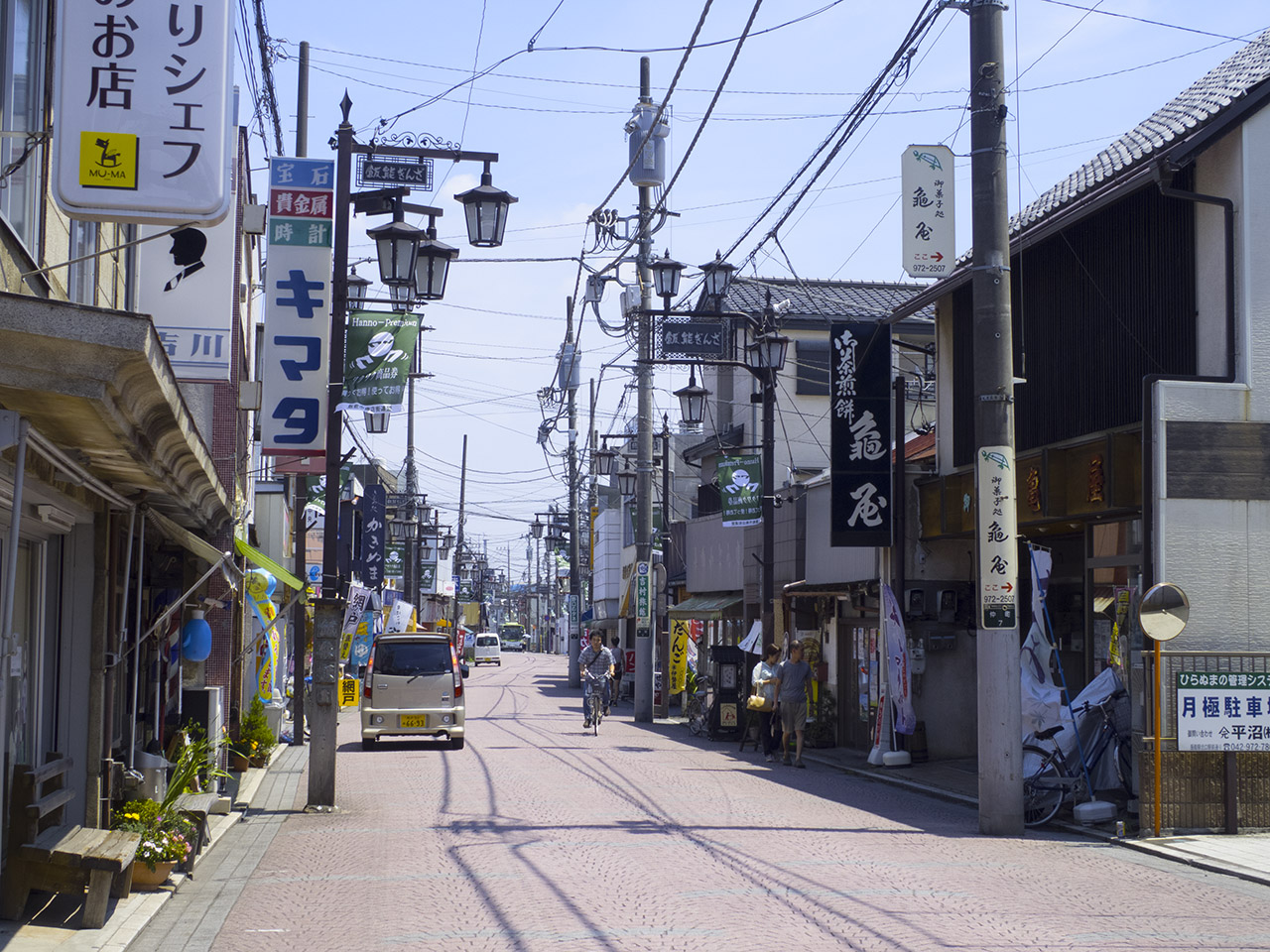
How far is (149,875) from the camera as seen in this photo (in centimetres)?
1013

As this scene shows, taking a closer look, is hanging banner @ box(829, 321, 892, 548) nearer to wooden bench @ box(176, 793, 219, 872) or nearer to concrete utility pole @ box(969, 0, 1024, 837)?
concrete utility pole @ box(969, 0, 1024, 837)

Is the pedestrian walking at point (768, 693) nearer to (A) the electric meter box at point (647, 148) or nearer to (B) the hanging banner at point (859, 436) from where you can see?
(B) the hanging banner at point (859, 436)

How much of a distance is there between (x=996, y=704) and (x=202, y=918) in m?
8.02

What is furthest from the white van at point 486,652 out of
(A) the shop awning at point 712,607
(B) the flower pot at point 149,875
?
(B) the flower pot at point 149,875

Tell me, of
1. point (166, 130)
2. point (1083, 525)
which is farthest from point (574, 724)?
point (166, 130)

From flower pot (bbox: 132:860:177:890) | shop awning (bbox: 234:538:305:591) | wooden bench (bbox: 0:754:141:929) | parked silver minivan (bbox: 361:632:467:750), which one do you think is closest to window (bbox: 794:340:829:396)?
parked silver minivan (bbox: 361:632:467:750)

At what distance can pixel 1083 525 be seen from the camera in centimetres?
1730

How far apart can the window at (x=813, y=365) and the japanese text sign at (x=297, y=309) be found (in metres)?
21.4

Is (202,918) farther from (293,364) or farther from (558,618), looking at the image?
(558,618)

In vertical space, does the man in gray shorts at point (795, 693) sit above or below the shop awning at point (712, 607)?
below

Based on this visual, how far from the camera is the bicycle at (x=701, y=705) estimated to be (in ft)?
86.2

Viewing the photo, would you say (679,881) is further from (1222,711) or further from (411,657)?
(411,657)

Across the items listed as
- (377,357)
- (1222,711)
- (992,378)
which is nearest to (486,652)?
(377,357)

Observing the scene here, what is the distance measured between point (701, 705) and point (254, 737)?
10.0m
